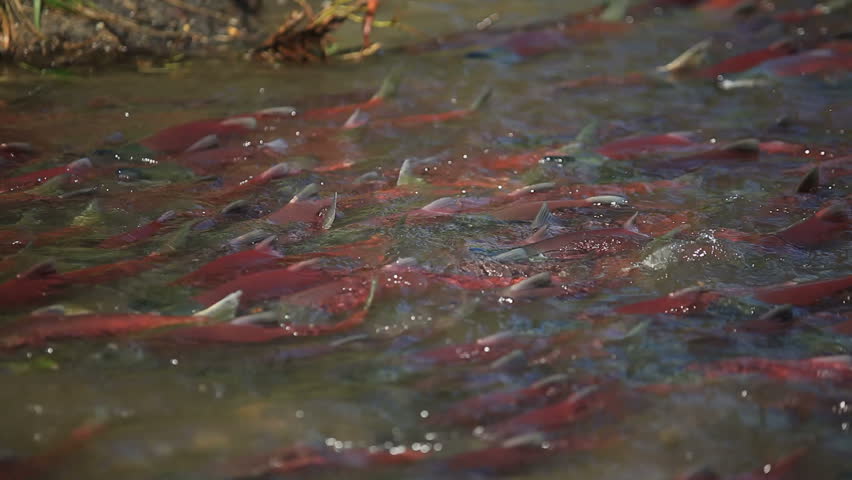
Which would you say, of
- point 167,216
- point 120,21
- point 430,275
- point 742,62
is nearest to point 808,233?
point 430,275

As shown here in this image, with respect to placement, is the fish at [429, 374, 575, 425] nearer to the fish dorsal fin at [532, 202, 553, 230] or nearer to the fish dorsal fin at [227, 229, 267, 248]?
the fish dorsal fin at [532, 202, 553, 230]

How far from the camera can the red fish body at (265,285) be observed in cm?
329

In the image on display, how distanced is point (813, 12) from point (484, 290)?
4.70m

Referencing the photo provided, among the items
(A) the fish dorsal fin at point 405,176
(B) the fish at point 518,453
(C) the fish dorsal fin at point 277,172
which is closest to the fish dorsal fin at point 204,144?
(C) the fish dorsal fin at point 277,172

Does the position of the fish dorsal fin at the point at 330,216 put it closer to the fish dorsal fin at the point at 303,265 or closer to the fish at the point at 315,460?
the fish dorsal fin at the point at 303,265

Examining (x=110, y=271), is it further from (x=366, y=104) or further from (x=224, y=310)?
(x=366, y=104)

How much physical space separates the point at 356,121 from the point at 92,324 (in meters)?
2.28

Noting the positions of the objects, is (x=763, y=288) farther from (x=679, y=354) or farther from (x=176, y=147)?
(x=176, y=147)

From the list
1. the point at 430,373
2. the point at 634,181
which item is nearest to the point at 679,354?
the point at 430,373

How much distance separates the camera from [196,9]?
20.6ft

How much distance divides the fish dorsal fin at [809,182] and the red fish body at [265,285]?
84.6 inches

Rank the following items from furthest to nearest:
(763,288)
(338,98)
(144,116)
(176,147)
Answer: (338,98) < (144,116) < (176,147) < (763,288)

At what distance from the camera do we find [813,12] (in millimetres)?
6988

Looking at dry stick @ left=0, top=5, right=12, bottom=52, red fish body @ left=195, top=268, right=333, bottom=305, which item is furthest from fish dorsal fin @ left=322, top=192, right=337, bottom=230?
dry stick @ left=0, top=5, right=12, bottom=52
